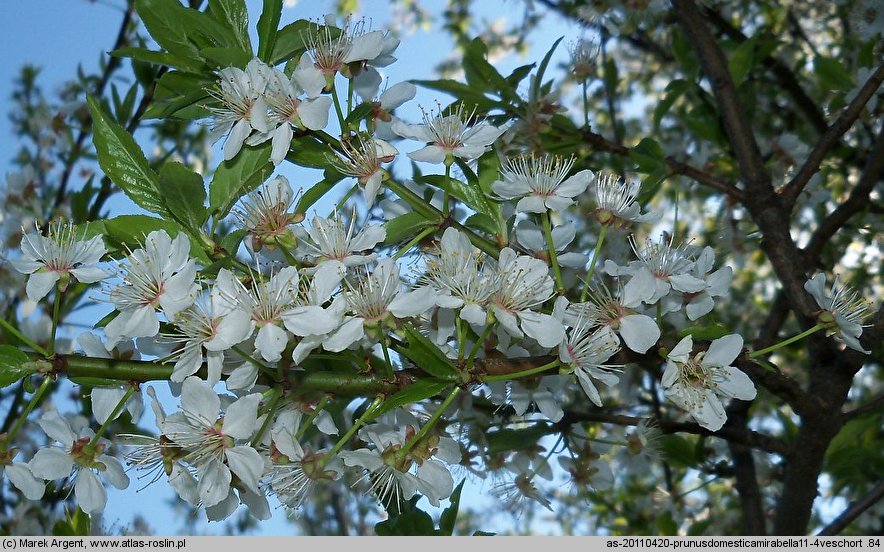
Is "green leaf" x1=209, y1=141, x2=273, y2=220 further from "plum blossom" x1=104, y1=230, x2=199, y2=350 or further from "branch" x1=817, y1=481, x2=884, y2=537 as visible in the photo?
"branch" x1=817, y1=481, x2=884, y2=537

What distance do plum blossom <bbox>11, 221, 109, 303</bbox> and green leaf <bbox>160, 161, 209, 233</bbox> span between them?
120 mm

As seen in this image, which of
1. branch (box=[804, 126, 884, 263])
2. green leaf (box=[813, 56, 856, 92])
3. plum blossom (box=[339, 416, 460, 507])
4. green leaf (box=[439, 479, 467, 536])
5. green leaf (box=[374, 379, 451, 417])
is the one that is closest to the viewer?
green leaf (box=[374, 379, 451, 417])

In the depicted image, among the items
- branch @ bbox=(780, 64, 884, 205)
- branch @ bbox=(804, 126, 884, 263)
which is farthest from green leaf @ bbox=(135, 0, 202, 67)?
branch @ bbox=(804, 126, 884, 263)

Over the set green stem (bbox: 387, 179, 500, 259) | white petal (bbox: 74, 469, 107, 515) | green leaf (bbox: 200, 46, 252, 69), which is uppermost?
green leaf (bbox: 200, 46, 252, 69)

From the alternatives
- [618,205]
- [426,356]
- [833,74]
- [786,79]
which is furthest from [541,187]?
[786,79]

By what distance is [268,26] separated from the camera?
112 centimetres

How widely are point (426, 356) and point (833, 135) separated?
3.53 ft

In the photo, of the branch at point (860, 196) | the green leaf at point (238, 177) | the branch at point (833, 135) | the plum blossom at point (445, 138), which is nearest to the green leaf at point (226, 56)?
the green leaf at point (238, 177)

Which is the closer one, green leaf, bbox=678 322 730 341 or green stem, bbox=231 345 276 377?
green stem, bbox=231 345 276 377

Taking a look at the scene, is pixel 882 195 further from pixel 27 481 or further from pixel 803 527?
pixel 27 481

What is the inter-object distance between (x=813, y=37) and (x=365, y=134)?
12.4ft

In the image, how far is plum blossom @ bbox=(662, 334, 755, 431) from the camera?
1.05m

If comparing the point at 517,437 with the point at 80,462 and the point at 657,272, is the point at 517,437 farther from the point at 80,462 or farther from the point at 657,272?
the point at 80,462

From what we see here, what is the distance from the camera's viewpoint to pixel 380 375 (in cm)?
97
